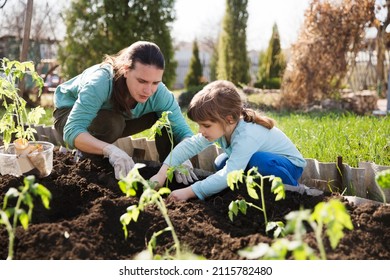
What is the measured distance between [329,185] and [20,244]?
1715 millimetres

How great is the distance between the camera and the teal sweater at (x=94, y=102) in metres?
2.75

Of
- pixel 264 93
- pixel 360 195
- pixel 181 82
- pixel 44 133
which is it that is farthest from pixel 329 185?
pixel 181 82

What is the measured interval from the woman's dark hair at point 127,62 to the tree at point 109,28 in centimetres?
498

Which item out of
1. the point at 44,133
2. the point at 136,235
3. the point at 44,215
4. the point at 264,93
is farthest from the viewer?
the point at 264,93

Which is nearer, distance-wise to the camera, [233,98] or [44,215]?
[44,215]

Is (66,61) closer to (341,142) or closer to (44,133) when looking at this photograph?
(44,133)

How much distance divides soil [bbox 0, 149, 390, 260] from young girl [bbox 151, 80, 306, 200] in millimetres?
126

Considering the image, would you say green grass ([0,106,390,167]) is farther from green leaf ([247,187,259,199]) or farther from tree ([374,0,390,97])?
tree ([374,0,390,97])

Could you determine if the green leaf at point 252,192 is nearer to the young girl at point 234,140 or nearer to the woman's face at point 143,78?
the young girl at point 234,140

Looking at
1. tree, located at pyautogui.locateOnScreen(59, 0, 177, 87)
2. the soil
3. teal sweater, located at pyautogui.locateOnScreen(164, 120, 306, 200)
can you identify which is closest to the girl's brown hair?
teal sweater, located at pyautogui.locateOnScreen(164, 120, 306, 200)

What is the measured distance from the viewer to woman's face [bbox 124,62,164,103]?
2582mm

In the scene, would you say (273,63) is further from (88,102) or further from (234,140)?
(234,140)

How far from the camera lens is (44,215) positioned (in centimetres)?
206

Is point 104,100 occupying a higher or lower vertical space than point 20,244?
higher
